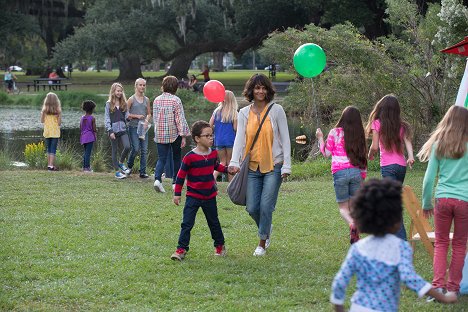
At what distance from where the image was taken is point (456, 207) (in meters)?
6.04

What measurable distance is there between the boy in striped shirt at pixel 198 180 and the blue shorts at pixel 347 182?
1.15m

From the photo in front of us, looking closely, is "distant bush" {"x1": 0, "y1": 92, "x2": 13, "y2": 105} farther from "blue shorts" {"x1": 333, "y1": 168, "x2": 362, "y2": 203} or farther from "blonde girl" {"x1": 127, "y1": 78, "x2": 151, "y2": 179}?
"blue shorts" {"x1": 333, "y1": 168, "x2": 362, "y2": 203}

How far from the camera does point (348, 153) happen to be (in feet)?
24.8

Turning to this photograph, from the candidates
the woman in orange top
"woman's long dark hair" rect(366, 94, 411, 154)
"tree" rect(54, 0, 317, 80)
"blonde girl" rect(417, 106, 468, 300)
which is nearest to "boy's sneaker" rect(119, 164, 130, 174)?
the woman in orange top

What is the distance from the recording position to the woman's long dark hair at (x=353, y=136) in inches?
297

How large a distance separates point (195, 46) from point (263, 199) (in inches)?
1678

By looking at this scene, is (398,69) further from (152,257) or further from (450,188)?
(450,188)

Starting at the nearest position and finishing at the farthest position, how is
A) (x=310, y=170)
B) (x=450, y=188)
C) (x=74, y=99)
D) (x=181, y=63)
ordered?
(x=450, y=188)
(x=310, y=170)
(x=74, y=99)
(x=181, y=63)

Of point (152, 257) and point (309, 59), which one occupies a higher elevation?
point (309, 59)

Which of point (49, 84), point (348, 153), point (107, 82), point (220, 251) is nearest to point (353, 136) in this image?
point (348, 153)

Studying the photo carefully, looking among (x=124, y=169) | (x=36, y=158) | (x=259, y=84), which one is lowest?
(x=36, y=158)

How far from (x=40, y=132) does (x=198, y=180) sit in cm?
1781

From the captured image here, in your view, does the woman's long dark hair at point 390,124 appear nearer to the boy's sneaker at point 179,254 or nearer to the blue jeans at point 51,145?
the boy's sneaker at point 179,254

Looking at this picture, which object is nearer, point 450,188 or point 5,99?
point 450,188
